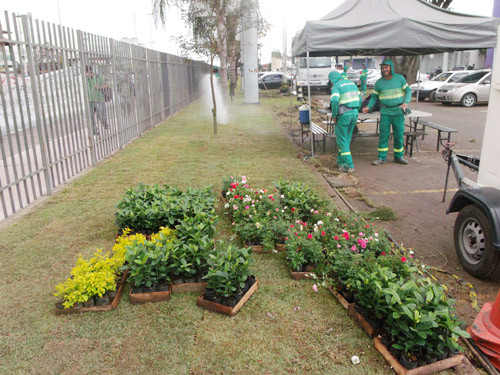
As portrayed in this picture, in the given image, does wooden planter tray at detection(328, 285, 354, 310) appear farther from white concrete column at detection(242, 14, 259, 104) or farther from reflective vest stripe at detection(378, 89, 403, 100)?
white concrete column at detection(242, 14, 259, 104)

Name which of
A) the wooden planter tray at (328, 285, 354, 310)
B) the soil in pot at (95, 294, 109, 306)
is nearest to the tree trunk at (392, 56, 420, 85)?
the wooden planter tray at (328, 285, 354, 310)

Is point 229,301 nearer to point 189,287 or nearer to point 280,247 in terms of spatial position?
point 189,287

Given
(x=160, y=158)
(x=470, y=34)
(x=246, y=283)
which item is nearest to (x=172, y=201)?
(x=246, y=283)

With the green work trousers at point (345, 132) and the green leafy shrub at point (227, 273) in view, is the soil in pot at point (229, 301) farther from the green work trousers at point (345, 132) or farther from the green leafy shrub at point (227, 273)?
the green work trousers at point (345, 132)

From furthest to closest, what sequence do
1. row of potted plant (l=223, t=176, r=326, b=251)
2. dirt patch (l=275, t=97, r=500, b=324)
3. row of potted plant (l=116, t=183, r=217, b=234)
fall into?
1. row of potted plant (l=116, t=183, r=217, b=234)
2. row of potted plant (l=223, t=176, r=326, b=251)
3. dirt patch (l=275, t=97, r=500, b=324)

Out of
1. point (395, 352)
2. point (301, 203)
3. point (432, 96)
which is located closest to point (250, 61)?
point (432, 96)

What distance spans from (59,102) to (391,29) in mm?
6234

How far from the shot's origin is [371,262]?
3387mm

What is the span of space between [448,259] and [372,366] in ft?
6.72

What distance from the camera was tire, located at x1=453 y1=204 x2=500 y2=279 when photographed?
351 centimetres

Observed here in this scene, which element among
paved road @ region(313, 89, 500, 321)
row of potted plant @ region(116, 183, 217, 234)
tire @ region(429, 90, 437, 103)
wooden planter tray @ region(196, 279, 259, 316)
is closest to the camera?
wooden planter tray @ region(196, 279, 259, 316)

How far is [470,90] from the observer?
709 inches

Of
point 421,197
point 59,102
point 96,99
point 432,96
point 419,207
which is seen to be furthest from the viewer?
point 432,96

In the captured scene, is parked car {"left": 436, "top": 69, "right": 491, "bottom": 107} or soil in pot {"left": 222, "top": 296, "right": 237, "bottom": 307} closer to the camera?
soil in pot {"left": 222, "top": 296, "right": 237, "bottom": 307}
